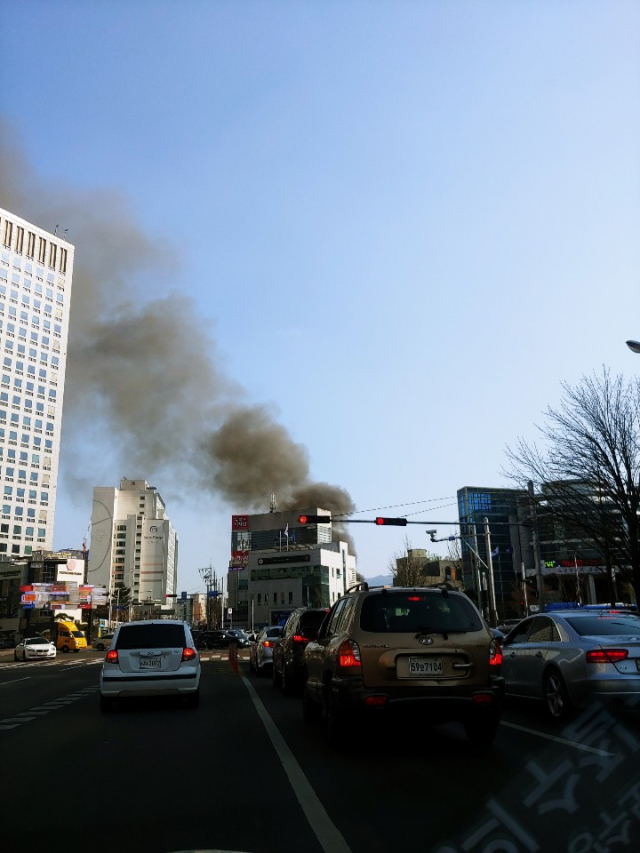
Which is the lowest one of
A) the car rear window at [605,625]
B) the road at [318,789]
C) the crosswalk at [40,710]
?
the crosswalk at [40,710]

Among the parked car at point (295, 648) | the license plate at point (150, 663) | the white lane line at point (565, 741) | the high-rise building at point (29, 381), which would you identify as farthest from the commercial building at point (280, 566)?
the white lane line at point (565, 741)

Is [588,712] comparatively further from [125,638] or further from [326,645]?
[125,638]

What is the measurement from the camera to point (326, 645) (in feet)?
27.7

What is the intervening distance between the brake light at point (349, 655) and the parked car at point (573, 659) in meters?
3.31

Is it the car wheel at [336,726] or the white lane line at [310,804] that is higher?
the car wheel at [336,726]

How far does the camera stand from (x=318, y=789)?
5730mm

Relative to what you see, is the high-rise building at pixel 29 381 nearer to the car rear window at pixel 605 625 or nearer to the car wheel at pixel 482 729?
the car rear window at pixel 605 625

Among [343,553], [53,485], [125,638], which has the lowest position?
[125,638]

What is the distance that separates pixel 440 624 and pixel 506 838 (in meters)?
3.14

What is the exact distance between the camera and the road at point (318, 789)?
4.43m

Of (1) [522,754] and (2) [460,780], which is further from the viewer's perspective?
(1) [522,754]

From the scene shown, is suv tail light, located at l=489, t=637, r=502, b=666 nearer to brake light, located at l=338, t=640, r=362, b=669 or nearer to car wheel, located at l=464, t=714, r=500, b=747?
car wheel, located at l=464, t=714, r=500, b=747

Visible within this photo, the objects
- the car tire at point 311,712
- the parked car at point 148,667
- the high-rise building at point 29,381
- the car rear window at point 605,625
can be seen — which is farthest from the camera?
the high-rise building at point 29,381

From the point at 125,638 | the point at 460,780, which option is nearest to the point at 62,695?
the point at 125,638
